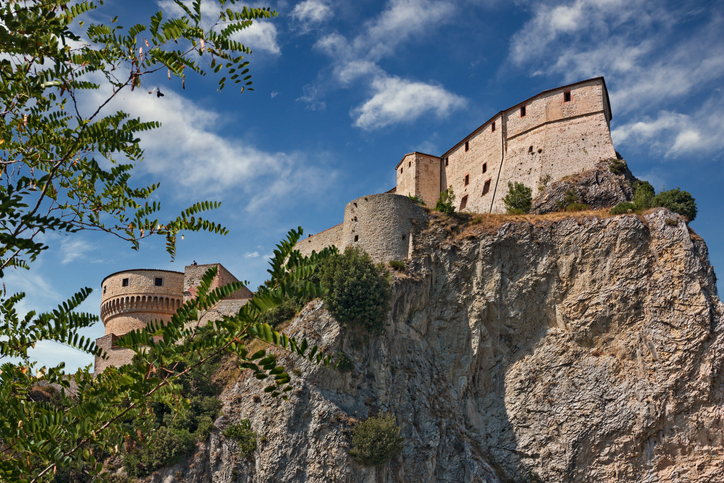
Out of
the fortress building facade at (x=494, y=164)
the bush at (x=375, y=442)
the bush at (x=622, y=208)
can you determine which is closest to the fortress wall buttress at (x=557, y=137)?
the fortress building facade at (x=494, y=164)

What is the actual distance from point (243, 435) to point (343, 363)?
5.97m

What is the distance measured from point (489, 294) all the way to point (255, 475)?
15.8m

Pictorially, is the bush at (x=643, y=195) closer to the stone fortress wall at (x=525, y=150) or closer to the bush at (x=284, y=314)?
the stone fortress wall at (x=525, y=150)

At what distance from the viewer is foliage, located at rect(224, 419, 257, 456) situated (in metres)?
28.6

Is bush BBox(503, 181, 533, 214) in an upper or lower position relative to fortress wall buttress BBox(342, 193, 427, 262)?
upper

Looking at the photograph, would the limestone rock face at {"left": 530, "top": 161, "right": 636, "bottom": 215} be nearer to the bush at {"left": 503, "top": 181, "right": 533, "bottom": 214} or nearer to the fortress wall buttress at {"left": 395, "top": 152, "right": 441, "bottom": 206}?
the bush at {"left": 503, "top": 181, "right": 533, "bottom": 214}

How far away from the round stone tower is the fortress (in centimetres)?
7

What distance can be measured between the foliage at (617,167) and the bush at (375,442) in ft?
74.6

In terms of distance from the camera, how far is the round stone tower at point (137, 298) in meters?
40.6

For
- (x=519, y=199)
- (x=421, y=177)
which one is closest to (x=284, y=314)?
(x=519, y=199)

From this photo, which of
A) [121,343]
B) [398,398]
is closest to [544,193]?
[398,398]

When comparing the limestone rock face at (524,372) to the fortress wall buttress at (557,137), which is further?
the fortress wall buttress at (557,137)

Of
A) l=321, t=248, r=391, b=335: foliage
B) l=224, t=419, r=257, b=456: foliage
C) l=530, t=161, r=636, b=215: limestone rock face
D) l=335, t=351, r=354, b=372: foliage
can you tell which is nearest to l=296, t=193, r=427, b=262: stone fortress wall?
l=321, t=248, r=391, b=335: foliage

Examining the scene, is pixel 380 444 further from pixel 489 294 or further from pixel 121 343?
pixel 121 343
